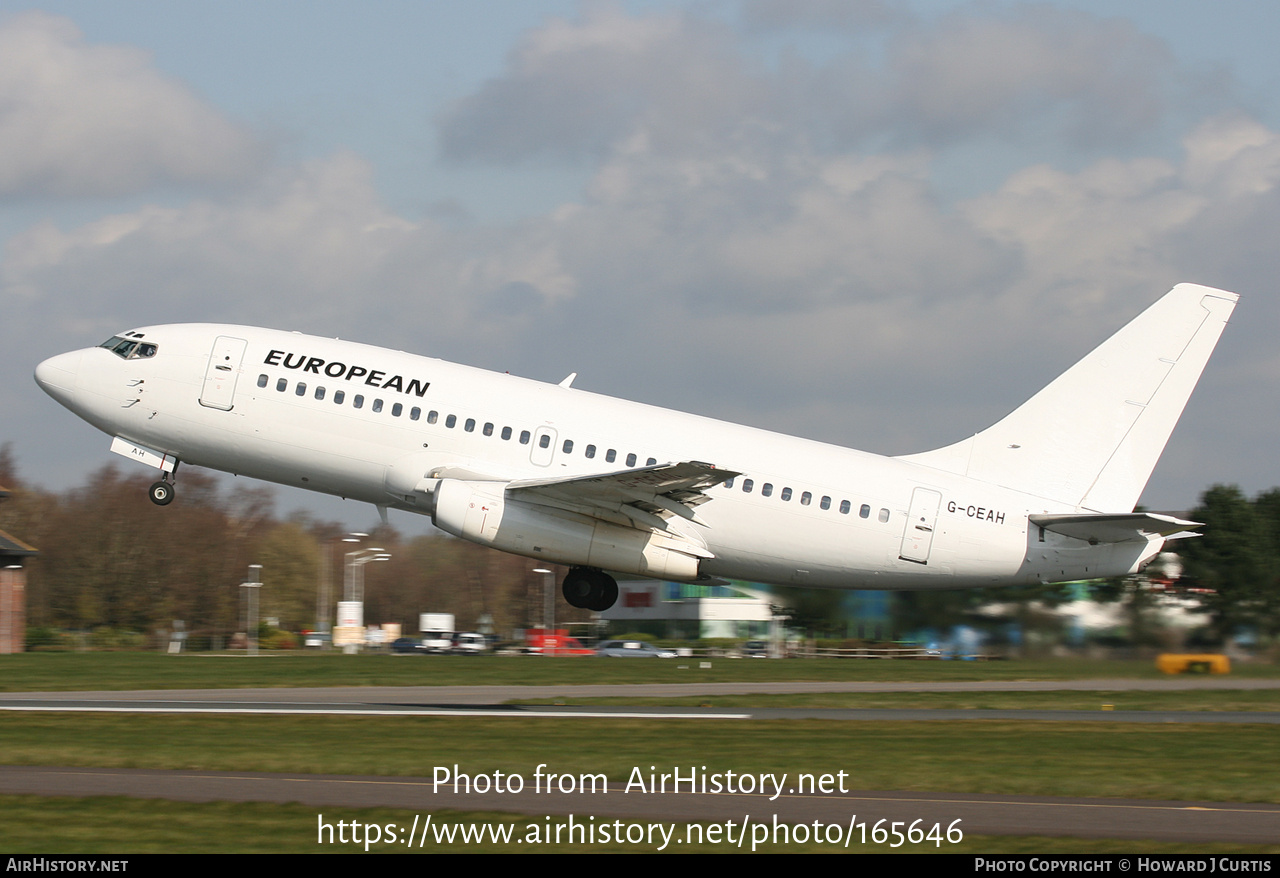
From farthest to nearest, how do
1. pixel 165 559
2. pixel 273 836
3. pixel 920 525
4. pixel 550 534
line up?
pixel 165 559 → pixel 920 525 → pixel 550 534 → pixel 273 836

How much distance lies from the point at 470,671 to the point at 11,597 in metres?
35.0

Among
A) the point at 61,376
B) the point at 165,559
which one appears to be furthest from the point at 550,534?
the point at 165,559

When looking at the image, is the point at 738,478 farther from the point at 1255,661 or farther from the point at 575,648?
the point at 575,648

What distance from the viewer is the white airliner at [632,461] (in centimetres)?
3153

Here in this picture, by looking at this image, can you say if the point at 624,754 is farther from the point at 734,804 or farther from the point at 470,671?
the point at 470,671

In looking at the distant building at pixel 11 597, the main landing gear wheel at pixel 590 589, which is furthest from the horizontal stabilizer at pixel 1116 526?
the distant building at pixel 11 597

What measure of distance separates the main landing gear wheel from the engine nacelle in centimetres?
142

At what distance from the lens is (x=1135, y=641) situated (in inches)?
1519

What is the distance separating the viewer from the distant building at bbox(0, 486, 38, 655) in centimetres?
6856

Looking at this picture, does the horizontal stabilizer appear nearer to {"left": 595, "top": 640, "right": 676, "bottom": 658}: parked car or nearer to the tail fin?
the tail fin

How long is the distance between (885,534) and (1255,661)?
50.5 feet

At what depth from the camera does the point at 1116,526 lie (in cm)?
3117

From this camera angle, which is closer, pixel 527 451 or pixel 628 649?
pixel 527 451

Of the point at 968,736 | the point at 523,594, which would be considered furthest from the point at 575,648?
the point at 523,594
